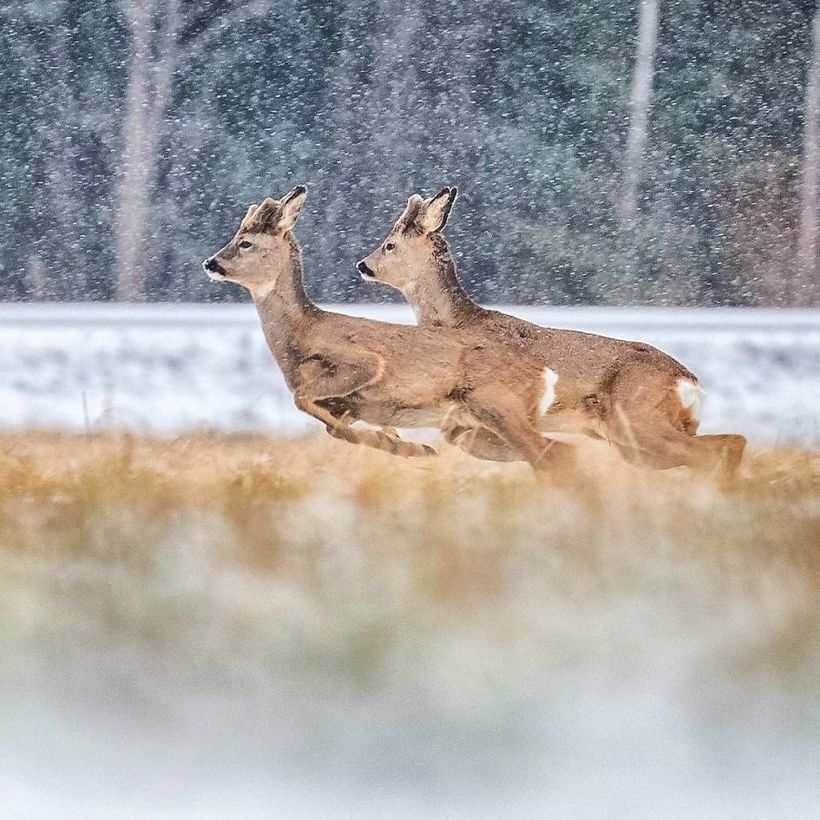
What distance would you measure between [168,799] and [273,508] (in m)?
0.33

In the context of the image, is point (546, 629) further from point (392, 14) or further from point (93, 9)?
point (93, 9)

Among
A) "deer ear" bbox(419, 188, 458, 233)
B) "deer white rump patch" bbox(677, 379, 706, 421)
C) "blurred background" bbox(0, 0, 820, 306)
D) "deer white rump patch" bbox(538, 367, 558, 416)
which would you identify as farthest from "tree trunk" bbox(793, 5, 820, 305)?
"deer ear" bbox(419, 188, 458, 233)

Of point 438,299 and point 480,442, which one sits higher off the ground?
point 438,299

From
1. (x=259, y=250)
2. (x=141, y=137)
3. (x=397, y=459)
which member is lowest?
(x=397, y=459)

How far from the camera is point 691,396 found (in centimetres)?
142

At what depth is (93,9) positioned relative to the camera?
1.49 meters

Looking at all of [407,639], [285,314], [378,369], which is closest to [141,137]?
[285,314]

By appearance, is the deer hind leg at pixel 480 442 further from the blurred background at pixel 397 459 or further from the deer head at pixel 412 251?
the deer head at pixel 412 251

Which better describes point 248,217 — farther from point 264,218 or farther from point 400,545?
point 400,545

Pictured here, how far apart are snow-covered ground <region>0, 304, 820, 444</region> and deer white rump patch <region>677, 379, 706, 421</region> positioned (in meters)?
0.02

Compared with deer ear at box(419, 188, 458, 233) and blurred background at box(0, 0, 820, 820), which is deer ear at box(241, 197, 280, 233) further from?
deer ear at box(419, 188, 458, 233)

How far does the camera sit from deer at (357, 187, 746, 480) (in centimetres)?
142

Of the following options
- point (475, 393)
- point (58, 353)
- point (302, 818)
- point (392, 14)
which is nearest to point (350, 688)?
point (302, 818)

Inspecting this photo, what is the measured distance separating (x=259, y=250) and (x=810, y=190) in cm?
61
